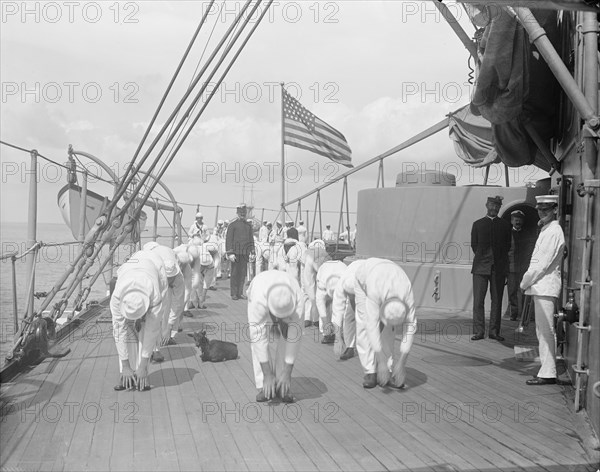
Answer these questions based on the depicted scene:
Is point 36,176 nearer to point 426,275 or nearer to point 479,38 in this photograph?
point 479,38

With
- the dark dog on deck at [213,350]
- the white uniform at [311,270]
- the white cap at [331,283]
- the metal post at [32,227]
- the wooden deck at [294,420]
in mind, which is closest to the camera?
the wooden deck at [294,420]

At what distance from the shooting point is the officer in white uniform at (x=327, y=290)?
9.64m

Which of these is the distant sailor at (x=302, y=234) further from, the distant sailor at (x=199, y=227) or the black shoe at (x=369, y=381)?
the black shoe at (x=369, y=381)

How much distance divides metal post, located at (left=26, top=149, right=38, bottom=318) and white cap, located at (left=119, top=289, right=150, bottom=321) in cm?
218

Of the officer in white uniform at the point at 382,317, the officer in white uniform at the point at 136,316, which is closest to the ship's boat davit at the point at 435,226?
the officer in white uniform at the point at 382,317

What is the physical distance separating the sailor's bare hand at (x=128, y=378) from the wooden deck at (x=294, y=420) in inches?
4.1

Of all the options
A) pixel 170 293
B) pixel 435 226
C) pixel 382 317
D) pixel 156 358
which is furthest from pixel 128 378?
pixel 435 226

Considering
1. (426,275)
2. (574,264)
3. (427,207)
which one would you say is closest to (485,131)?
(427,207)

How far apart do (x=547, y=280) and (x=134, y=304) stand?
425 centimetres

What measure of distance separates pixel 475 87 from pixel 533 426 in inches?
168

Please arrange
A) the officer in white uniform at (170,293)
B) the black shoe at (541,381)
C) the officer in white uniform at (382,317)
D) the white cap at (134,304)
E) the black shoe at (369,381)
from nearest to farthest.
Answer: the white cap at (134,304)
the officer in white uniform at (382,317)
the black shoe at (369,381)
the black shoe at (541,381)
the officer in white uniform at (170,293)

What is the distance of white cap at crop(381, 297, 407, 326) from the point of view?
6.75 meters

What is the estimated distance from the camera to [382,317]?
6.93m

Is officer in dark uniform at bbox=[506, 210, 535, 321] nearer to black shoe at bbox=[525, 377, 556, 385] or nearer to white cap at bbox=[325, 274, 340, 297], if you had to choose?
white cap at bbox=[325, 274, 340, 297]
